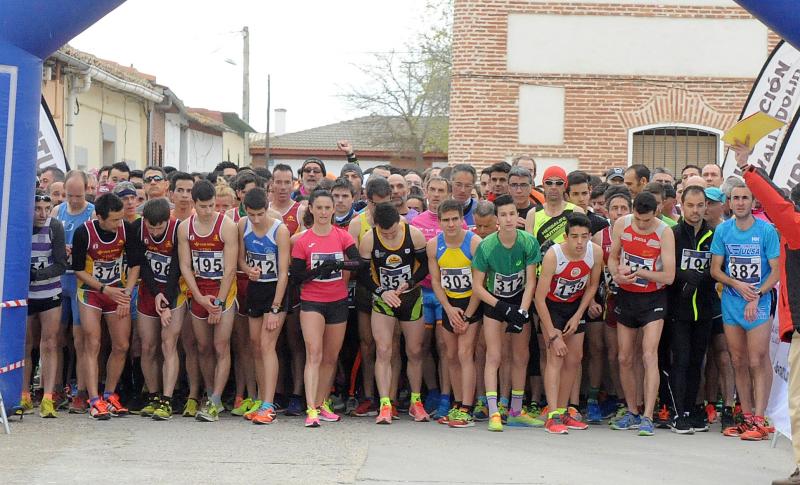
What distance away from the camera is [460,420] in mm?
9273

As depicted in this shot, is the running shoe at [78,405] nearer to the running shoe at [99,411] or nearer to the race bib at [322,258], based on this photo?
the running shoe at [99,411]

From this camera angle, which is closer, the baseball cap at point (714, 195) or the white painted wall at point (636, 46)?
the baseball cap at point (714, 195)

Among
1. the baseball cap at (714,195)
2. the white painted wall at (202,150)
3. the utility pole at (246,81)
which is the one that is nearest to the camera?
the baseball cap at (714,195)

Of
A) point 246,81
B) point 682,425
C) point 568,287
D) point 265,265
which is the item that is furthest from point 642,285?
point 246,81

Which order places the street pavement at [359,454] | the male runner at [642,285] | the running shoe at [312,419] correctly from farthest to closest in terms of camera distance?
1. the male runner at [642,285]
2. the running shoe at [312,419]
3. the street pavement at [359,454]

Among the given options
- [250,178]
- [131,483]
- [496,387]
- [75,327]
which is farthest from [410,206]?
[131,483]

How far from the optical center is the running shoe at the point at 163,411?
9.28 metres

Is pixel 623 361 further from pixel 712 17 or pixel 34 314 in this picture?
pixel 712 17

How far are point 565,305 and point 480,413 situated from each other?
1173 millimetres

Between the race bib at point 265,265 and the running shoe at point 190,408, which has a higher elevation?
the race bib at point 265,265

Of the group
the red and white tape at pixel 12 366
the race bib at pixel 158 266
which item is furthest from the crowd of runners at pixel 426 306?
the red and white tape at pixel 12 366

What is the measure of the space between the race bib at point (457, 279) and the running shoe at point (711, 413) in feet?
7.65

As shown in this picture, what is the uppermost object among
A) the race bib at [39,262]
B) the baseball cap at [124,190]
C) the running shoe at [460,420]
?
the baseball cap at [124,190]

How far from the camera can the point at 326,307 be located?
370 inches
